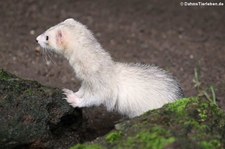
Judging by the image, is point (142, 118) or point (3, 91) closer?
point (142, 118)

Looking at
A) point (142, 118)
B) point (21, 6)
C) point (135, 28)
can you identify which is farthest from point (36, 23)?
point (142, 118)

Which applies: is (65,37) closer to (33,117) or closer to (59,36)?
(59,36)

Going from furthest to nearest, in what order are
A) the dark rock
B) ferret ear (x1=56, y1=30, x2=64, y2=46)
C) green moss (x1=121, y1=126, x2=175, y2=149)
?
1. ferret ear (x1=56, y1=30, x2=64, y2=46)
2. the dark rock
3. green moss (x1=121, y1=126, x2=175, y2=149)

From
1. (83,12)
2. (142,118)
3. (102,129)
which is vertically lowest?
(102,129)

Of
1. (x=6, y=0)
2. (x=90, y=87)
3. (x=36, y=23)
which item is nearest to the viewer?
(x=90, y=87)

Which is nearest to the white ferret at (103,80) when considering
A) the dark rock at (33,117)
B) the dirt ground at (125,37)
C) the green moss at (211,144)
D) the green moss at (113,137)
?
the dark rock at (33,117)

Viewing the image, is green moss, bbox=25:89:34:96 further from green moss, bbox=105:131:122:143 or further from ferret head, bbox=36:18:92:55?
green moss, bbox=105:131:122:143

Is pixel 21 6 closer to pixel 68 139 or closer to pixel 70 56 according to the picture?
pixel 70 56

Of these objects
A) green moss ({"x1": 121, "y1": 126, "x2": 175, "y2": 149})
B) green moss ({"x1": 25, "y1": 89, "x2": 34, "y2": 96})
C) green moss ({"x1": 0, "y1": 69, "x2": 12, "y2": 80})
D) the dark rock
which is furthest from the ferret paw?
green moss ({"x1": 121, "y1": 126, "x2": 175, "y2": 149})
